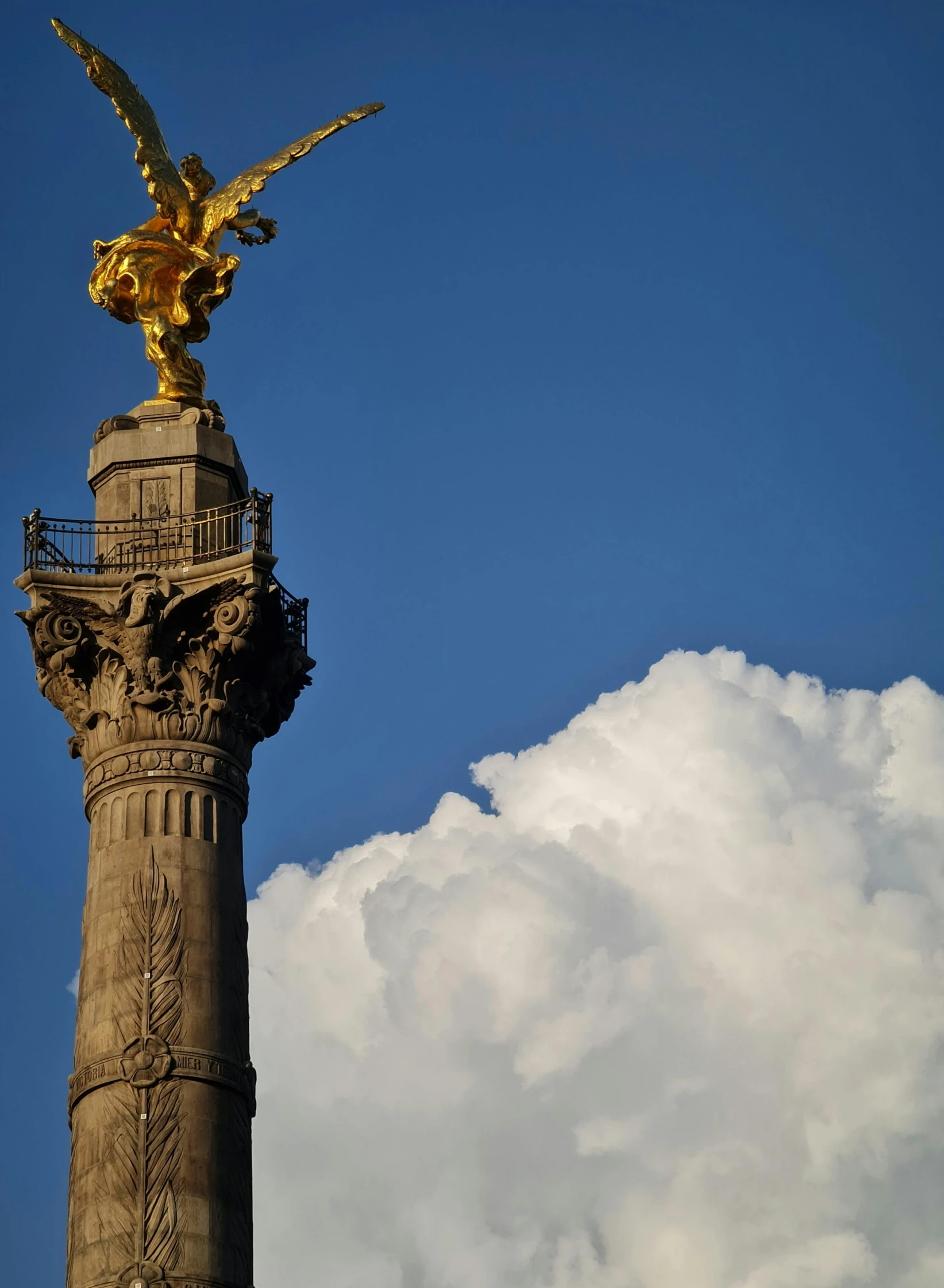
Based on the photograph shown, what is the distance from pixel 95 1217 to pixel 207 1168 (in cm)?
177

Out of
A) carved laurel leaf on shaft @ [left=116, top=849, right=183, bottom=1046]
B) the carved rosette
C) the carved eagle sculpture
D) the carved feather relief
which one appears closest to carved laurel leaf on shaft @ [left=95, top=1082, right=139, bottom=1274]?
the carved feather relief

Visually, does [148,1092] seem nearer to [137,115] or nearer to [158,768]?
[158,768]

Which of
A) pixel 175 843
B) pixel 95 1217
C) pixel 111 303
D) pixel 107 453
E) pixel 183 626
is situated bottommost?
pixel 95 1217

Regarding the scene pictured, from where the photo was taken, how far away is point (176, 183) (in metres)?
45.7

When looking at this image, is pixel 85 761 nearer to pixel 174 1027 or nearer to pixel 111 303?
pixel 174 1027

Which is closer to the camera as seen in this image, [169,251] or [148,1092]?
[148,1092]

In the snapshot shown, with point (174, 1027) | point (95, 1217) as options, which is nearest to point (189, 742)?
point (174, 1027)

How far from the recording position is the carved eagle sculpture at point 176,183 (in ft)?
149

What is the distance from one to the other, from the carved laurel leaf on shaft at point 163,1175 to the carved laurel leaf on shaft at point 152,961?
984 mm

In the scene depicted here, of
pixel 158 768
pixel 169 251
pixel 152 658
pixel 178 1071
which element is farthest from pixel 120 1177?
pixel 169 251

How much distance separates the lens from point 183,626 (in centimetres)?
4075

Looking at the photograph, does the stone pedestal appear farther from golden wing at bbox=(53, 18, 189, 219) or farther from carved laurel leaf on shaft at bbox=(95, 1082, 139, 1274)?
carved laurel leaf on shaft at bbox=(95, 1082, 139, 1274)

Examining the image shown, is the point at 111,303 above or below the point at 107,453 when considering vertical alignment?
above

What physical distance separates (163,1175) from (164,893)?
15.0ft
